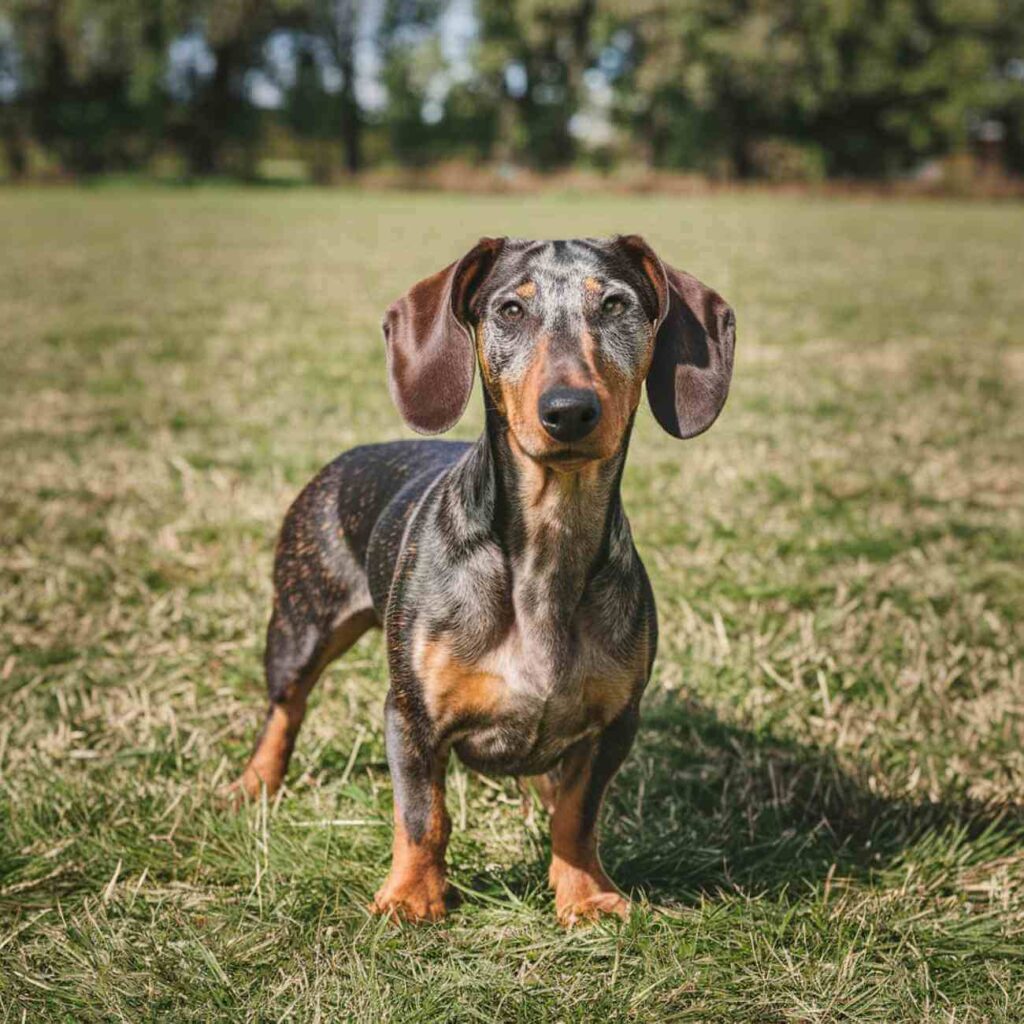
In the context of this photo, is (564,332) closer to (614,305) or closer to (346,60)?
(614,305)

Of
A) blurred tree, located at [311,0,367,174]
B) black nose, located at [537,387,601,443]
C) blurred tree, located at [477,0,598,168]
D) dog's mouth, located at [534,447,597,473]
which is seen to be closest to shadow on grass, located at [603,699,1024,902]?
dog's mouth, located at [534,447,597,473]

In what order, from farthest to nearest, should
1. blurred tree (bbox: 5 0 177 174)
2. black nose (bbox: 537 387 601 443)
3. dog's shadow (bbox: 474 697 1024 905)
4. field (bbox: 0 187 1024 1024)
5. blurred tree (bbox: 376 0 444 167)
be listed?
blurred tree (bbox: 376 0 444 167) < blurred tree (bbox: 5 0 177 174) < dog's shadow (bbox: 474 697 1024 905) < field (bbox: 0 187 1024 1024) < black nose (bbox: 537 387 601 443)

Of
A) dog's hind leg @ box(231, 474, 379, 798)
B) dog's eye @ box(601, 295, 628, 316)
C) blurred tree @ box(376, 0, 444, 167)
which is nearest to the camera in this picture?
dog's eye @ box(601, 295, 628, 316)

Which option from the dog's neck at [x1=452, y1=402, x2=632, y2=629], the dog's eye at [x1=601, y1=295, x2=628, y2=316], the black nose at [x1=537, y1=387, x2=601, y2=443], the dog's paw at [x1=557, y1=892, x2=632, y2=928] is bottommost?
the dog's paw at [x1=557, y1=892, x2=632, y2=928]

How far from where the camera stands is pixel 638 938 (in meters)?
2.54

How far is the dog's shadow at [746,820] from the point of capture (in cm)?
294

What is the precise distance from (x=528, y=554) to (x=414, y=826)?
70 centimetres

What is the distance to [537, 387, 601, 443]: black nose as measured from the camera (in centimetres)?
218

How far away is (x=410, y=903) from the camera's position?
2625 millimetres

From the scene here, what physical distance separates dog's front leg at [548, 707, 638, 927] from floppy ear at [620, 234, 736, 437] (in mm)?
719

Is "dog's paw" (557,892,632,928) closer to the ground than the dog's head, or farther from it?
closer to the ground

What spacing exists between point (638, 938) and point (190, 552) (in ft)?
10.2

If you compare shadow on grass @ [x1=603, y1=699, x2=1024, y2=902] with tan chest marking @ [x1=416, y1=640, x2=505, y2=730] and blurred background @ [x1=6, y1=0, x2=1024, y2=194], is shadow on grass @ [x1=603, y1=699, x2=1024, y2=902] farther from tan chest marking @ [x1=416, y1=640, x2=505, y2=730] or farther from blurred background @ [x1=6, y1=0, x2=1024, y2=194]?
blurred background @ [x1=6, y1=0, x2=1024, y2=194]

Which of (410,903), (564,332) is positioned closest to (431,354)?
(564,332)
